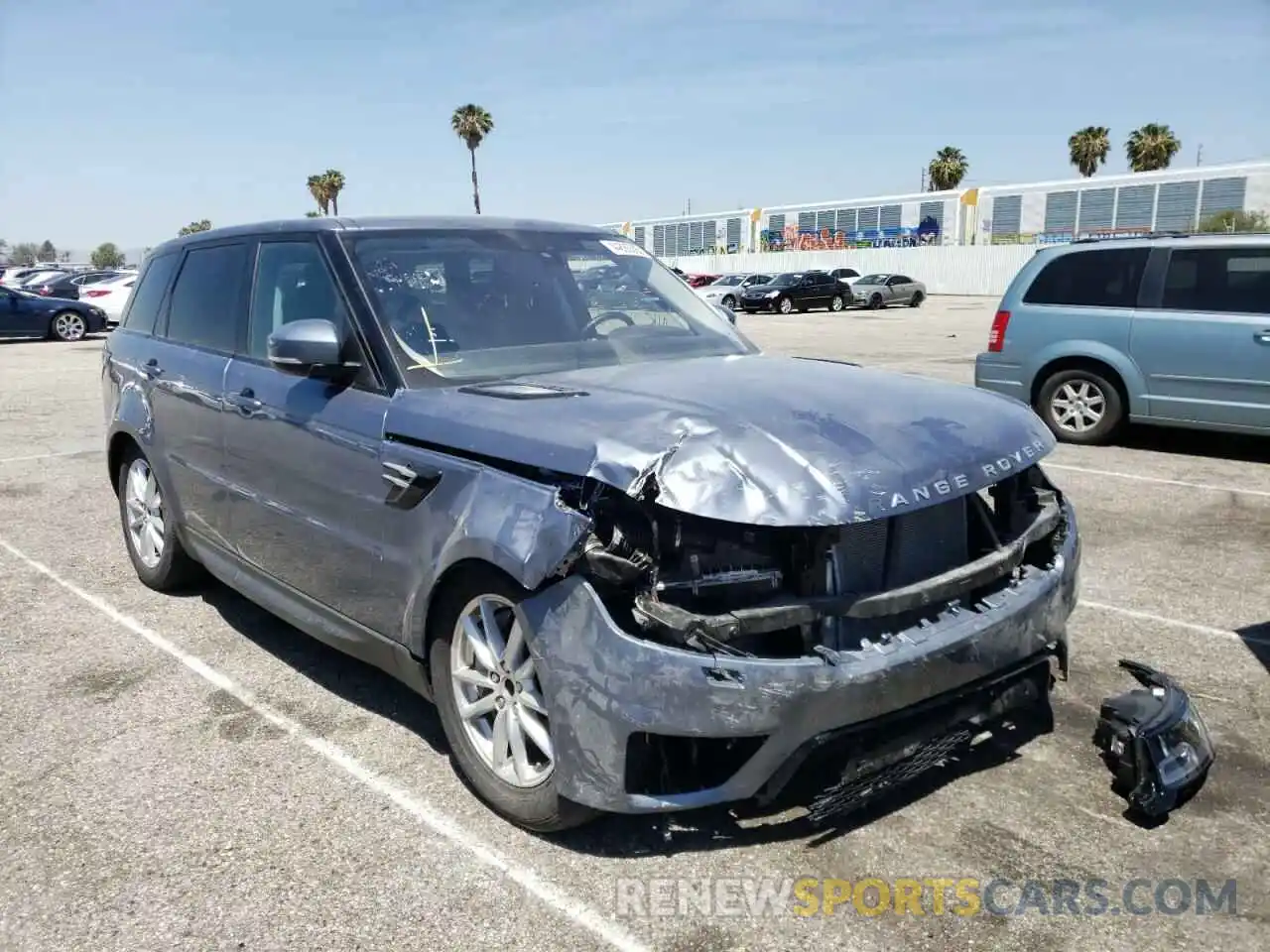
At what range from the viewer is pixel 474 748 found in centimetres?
321

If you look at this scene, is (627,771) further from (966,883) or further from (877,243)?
(877,243)

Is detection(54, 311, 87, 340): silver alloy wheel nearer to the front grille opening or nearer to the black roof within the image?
the black roof

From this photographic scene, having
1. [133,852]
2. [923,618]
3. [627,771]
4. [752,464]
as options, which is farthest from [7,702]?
[923,618]

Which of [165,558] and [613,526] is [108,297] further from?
[613,526]

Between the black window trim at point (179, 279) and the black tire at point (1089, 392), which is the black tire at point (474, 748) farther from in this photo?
the black tire at point (1089, 392)

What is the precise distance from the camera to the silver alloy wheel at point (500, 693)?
2.97 metres

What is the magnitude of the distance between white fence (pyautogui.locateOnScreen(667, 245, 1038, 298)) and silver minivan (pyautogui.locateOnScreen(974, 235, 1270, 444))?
4060cm

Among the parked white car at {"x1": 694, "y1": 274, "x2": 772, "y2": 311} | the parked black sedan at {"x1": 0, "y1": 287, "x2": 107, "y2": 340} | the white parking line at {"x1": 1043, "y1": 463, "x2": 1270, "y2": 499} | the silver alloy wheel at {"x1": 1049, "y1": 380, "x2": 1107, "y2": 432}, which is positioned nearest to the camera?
the white parking line at {"x1": 1043, "y1": 463, "x2": 1270, "y2": 499}

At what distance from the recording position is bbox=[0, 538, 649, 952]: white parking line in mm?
2689

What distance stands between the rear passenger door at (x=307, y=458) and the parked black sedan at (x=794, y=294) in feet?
107

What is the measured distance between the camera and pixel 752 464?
8.93 feet

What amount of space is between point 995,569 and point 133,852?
8.82 feet

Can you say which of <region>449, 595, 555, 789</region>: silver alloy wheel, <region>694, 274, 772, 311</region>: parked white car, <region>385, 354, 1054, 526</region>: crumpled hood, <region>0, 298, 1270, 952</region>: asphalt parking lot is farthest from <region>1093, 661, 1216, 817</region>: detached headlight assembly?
<region>694, 274, 772, 311</region>: parked white car

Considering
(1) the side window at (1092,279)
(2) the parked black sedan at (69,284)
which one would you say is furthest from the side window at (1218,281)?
(2) the parked black sedan at (69,284)
